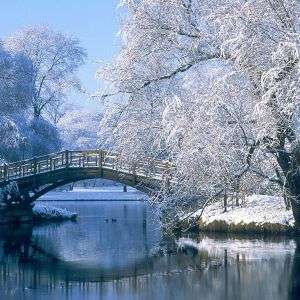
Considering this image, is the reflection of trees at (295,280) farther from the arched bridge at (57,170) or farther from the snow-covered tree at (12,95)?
the snow-covered tree at (12,95)

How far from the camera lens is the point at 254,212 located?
24.0 m

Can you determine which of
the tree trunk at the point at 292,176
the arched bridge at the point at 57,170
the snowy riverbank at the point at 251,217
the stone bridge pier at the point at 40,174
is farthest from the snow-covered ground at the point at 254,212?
the stone bridge pier at the point at 40,174

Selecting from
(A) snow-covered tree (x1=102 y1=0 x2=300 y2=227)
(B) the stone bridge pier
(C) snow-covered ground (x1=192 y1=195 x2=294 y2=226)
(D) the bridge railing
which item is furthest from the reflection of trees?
(D) the bridge railing

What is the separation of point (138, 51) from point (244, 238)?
22.5 feet

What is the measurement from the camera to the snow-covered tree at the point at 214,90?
56.1 ft

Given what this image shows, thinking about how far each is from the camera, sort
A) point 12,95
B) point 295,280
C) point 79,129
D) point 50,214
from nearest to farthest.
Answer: point 295,280, point 12,95, point 50,214, point 79,129

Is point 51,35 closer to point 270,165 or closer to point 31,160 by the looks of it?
point 31,160

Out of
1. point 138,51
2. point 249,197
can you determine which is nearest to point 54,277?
point 138,51

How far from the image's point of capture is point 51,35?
41938mm

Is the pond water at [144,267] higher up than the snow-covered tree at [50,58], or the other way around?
the snow-covered tree at [50,58]

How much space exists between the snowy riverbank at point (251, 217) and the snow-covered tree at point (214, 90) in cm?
105

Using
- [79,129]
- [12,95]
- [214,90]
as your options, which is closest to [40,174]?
[12,95]

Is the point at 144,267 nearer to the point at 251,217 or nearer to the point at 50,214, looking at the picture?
the point at 251,217

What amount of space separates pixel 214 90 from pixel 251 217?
7196 mm
